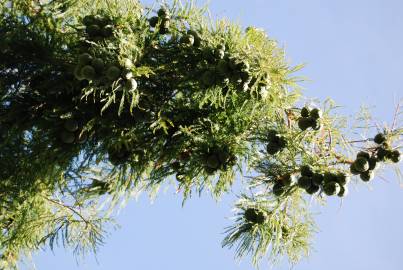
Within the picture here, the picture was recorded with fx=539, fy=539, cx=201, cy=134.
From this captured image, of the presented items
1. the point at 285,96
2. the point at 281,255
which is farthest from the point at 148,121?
the point at 281,255

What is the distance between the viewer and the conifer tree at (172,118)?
243 cm

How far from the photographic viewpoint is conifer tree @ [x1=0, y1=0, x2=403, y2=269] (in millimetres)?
2432

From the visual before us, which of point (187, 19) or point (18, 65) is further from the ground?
point (187, 19)

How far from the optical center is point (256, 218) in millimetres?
2701

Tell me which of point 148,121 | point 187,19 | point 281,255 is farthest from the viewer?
point 281,255

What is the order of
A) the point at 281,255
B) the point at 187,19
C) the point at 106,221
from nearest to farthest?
1. the point at 187,19
2. the point at 281,255
3. the point at 106,221

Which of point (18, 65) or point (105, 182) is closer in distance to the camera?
point (18, 65)

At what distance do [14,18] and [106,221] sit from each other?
4.18 ft

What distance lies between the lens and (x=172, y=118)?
264 centimetres

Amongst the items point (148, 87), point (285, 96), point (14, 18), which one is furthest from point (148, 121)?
point (14, 18)

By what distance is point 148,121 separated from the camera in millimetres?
2510

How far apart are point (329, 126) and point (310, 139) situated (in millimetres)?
118

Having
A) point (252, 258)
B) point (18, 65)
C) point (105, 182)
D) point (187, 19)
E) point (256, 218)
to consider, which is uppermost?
point (187, 19)

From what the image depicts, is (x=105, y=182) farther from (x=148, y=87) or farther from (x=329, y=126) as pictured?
(x=329, y=126)
